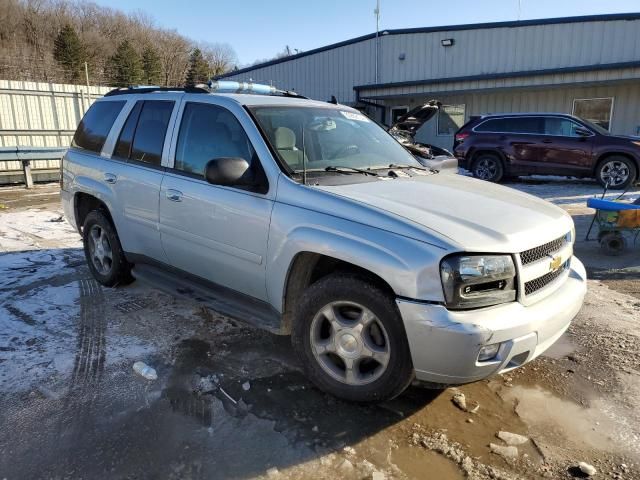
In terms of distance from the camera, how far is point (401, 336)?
8.68ft

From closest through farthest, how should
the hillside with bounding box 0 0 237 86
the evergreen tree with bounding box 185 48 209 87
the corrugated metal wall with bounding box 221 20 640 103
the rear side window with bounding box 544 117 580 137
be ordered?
1. the rear side window with bounding box 544 117 580 137
2. the corrugated metal wall with bounding box 221 20 640 103
3. the hillside with bounding box 0 0 237 86
4. the evergreen tree with bounding box 185 48 209 87

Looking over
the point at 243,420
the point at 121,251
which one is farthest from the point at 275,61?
the point at 243,420

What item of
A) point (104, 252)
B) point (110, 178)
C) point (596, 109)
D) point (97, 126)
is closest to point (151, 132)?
point (110, 178)

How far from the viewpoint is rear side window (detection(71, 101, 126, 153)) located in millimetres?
4840

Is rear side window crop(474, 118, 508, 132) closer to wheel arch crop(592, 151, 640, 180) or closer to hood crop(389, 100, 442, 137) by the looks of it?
wheel arch crop(592, 151, 640, 180)

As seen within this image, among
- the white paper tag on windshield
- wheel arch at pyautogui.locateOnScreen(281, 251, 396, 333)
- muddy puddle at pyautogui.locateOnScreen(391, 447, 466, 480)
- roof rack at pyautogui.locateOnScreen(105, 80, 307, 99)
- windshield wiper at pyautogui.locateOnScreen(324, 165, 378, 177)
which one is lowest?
muddy puddle at pyautogui.locateOnScreen(391, 447, 466, 480)

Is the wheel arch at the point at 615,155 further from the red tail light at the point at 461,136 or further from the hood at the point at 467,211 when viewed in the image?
the hood at the point at 467,211

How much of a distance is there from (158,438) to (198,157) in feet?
6.64

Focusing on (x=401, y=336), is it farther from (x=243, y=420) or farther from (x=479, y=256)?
(x=243, y=420)

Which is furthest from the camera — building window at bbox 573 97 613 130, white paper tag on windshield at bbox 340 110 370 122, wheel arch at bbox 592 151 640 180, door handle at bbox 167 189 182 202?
building window at bbox 573 97 613 130

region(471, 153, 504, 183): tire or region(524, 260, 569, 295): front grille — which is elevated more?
region(524, 260, 569, 295): front grille

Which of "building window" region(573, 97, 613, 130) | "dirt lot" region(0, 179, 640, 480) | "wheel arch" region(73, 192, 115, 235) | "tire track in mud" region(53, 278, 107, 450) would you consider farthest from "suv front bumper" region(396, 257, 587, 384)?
"building window" region(573, 97, 613, 130)

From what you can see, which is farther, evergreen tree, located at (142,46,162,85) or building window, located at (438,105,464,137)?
evergreen tree, located at (142,46,162,85)

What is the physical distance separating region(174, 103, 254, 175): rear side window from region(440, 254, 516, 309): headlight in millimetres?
1613
